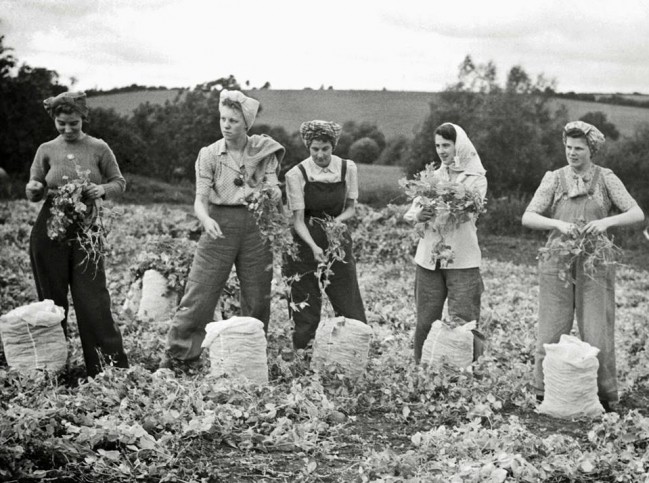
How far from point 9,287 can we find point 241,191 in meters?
4.41

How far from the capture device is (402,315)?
7.96 meters

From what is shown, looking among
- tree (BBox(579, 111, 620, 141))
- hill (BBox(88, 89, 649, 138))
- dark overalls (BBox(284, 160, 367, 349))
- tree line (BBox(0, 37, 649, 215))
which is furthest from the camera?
hill (BBox(88, 89, 649, 138))

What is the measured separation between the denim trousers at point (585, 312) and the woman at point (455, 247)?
1.43 feet

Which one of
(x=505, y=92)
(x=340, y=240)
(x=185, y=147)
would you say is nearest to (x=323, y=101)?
(x=505, y=92)

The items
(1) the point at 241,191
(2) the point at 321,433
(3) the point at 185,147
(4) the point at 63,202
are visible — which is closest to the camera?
(2) the point at 321,433

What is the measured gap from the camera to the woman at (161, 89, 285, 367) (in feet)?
16.5

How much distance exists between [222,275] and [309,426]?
144 cm

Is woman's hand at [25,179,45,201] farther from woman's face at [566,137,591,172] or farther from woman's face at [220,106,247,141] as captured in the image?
woman's face at [566,137,591,172]

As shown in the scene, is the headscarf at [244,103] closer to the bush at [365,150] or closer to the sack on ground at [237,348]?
the sack on ground at [237,348]

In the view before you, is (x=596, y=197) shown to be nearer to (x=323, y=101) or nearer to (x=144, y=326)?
(x=144, y=326)

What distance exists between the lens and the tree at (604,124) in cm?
2764

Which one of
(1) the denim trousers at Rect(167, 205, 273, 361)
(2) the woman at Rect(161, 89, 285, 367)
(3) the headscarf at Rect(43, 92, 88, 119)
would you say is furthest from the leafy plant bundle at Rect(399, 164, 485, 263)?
(3) the headscarf at Rect(43, 92, 88, 119)

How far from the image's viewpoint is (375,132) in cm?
2786

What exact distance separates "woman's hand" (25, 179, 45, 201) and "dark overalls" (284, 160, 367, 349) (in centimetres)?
167
